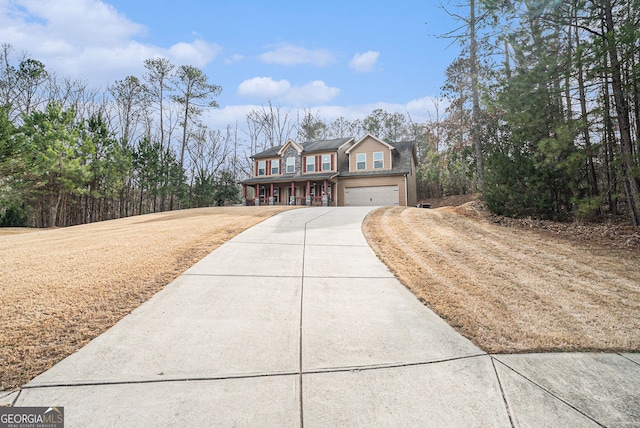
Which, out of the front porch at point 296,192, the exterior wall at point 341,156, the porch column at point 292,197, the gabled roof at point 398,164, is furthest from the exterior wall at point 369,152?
the porch column at point 292,197

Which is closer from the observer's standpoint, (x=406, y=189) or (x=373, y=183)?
(x=406, y=189)

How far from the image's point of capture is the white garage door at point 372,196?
19547 millimetres

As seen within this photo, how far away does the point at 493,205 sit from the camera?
990 cm

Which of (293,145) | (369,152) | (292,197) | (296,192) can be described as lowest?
(292,197)

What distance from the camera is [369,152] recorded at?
20.7m

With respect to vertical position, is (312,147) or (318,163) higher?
(312,147)

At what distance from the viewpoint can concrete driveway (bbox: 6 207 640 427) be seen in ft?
5.78

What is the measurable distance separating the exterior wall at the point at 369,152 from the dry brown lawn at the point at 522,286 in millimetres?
13335

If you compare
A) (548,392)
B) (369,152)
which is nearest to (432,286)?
(548,392)

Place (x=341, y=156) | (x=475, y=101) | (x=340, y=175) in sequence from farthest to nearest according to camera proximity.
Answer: (x=341, y=156) < (x=340, y=175) < (x=475, y=101)

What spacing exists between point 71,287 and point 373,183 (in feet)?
60.4

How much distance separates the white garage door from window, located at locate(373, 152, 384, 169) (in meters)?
1.61

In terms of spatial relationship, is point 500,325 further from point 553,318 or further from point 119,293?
point 119,293

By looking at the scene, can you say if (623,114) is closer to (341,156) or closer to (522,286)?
(522,286)
